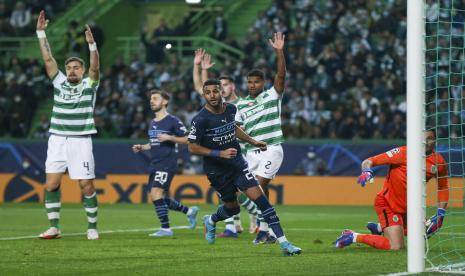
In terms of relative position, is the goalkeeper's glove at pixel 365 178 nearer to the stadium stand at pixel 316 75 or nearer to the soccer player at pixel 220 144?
the soccer player at pixel 220 144

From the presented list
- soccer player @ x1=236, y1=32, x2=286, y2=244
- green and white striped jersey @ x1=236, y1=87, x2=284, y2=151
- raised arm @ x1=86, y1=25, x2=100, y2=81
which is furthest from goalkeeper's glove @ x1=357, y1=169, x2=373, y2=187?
raised arm @ x1=86, y1=25, x2=100, y2=81

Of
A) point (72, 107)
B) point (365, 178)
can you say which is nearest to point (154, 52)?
point (72, 107)

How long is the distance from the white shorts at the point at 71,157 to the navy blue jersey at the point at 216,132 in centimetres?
253

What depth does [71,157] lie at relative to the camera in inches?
547

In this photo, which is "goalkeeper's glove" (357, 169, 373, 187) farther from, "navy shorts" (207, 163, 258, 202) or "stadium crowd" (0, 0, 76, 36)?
"stadium crowd" (0, 0, 76, 36)

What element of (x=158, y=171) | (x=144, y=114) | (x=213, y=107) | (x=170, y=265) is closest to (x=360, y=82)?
(x=144, y=114)

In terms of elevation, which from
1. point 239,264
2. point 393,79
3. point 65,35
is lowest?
point 239,264

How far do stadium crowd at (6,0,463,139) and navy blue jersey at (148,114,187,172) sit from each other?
1077cm

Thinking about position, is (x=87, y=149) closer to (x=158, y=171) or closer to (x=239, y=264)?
(x=158, y=171)

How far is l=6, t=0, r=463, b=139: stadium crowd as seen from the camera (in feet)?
85.7

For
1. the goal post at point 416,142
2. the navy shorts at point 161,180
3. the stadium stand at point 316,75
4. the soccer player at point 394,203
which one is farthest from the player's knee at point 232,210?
the stadium stand at point 316,75

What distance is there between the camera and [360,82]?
88.7ft

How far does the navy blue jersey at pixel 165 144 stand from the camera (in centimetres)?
1535

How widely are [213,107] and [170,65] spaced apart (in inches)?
739
